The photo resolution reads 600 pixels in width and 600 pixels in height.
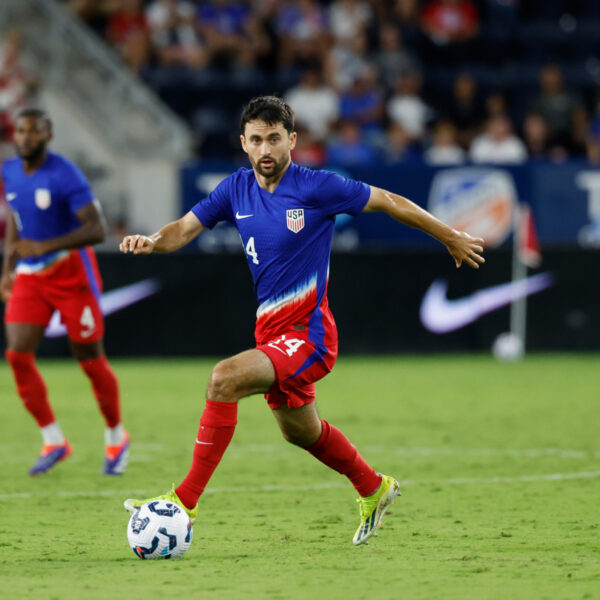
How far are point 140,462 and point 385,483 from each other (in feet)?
10.0

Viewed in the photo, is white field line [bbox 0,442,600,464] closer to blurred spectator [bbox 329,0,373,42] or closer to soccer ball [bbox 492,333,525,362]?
soccer ball [bbox 492,333,525,362]

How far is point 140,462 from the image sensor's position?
9.08m

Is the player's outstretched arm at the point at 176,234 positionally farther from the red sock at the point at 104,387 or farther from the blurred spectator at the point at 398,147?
the blurred spectator at the point at 398,147

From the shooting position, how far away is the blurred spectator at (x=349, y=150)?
707 inches

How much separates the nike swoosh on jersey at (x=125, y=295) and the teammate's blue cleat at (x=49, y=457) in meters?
7.22

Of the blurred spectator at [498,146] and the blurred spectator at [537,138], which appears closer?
the blurred spectator at [498,146]

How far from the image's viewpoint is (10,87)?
57.1 ft

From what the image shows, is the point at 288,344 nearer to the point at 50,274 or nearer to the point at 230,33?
the point at 50,274

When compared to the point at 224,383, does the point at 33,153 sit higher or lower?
higher

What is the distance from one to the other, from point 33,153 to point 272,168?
2.97 m

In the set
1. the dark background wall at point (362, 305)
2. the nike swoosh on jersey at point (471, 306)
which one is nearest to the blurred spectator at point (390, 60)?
the dark background wall at point (362, 305)

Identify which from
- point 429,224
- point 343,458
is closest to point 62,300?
point 343,458

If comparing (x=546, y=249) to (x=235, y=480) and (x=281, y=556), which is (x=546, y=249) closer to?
(x=235, y=480)

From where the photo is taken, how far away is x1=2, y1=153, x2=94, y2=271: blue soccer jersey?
28.0 ft
